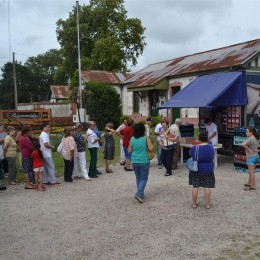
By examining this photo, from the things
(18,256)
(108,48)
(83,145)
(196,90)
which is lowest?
(18,256)

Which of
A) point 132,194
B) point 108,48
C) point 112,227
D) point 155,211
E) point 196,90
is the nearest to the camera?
point 112,227

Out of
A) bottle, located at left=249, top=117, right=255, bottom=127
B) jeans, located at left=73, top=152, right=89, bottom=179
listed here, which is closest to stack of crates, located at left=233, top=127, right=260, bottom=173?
bottle, located at left=249, top=117, right=255, bottom=127

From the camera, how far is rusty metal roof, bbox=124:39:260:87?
61.4ft

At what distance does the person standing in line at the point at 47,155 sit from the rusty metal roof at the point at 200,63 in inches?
453

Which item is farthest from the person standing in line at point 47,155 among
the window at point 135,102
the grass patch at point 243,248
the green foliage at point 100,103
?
the window at point 135,102

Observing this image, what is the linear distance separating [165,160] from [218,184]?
184 centimetres

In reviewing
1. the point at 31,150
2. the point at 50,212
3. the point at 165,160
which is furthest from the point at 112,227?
the point at 165,160

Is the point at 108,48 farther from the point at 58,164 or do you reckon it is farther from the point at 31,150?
the point at 31,150

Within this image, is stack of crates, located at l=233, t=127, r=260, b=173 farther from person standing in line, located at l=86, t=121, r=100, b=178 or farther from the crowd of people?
person standing in line, located at l=86, t=121, r=100, b=178

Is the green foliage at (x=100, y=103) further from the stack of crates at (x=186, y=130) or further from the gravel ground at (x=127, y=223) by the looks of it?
the gravel ground at (x=127, y=223)

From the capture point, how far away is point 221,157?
1375 cm

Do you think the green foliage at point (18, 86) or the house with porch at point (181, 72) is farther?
the green foliage at point (18, 86)

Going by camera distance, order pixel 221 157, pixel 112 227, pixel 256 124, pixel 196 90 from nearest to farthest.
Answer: pixel 112 227, pixel 256 124, pixel 196 90, pixel 221 157

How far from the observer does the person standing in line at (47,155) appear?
9328 mm
